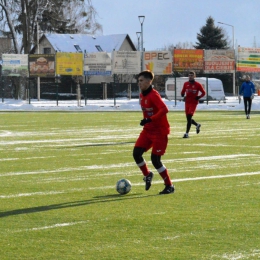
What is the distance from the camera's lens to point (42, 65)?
59.1 m

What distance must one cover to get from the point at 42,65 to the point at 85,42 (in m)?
32.1

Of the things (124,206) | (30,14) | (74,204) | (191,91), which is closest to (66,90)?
(30,14)

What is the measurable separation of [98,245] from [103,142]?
511 inches

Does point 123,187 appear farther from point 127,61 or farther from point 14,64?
point 14,64

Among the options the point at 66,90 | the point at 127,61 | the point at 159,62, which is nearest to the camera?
the point at 127,61

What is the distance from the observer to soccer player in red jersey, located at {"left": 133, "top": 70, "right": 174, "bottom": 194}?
1028 centimetres

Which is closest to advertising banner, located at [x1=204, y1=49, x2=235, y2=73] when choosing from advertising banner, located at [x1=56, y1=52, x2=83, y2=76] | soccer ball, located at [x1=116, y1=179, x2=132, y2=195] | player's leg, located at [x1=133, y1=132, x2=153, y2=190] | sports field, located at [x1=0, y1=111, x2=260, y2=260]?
advertising banner, located at [x1=56, y1=52, x2=83, y2=76]

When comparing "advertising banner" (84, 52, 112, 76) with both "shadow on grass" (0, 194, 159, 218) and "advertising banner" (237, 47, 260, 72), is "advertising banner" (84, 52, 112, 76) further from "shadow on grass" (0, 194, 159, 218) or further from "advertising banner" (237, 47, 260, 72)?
"shadow on grass" (0, 194, 159, 218)

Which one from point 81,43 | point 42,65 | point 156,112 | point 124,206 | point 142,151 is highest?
point 81,43

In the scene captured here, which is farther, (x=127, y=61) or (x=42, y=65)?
(x=42, y=65)

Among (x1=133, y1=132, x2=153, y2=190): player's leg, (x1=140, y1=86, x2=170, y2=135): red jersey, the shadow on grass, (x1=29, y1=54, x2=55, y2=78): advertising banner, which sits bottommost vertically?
the shadow on grass

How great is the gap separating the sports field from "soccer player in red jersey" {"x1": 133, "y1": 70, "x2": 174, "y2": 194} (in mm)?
343

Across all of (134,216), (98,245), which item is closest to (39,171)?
(134,216)

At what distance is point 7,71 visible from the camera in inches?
2334
